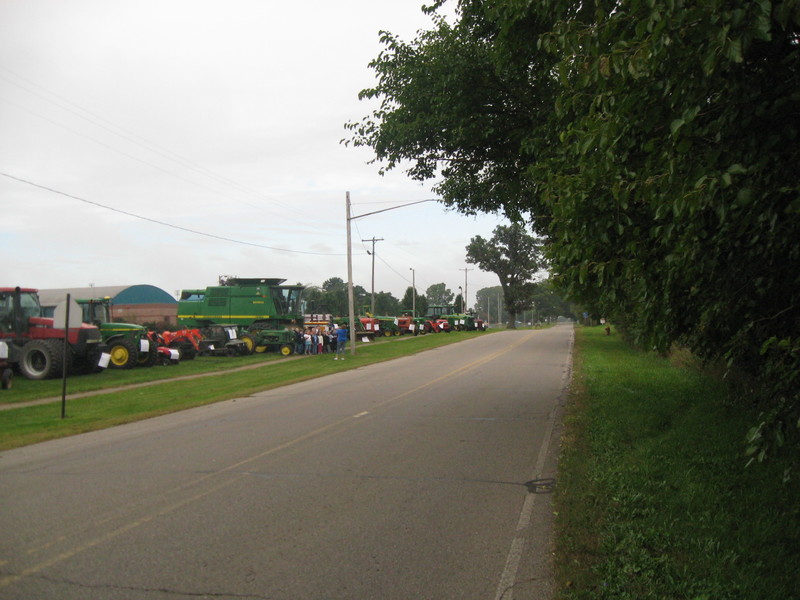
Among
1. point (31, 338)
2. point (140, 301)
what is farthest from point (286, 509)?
point (140, 301)

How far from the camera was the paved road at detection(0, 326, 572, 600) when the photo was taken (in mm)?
4527

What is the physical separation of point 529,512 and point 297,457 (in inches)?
135

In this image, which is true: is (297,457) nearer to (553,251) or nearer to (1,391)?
(553,251)

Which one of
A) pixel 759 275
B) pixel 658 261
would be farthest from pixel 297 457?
pixel 759 275

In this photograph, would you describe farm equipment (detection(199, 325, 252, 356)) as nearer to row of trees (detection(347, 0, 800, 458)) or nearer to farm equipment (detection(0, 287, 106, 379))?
farm equipment (detection(0, 287, 106, 379))

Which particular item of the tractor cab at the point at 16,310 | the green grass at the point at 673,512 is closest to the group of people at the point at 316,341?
the tractor cab at the point at 16,310

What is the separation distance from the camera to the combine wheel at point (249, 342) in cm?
3138

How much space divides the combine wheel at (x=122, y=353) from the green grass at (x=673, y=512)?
18.1m

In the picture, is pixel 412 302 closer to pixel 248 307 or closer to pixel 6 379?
pixel 248 307

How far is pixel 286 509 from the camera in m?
6.09

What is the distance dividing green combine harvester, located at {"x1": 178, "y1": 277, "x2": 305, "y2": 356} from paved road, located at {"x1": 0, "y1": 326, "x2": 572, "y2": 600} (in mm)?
23933

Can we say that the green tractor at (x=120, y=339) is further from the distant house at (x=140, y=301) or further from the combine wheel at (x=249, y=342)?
the distant house at (x=140, y=301)

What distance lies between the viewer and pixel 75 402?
1542 centimetres

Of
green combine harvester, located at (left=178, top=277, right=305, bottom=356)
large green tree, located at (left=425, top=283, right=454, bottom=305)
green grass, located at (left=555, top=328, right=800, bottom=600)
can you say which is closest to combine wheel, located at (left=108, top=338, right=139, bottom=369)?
green combine harvester, located at (left=178, top=277, right=305, bottom=356)
